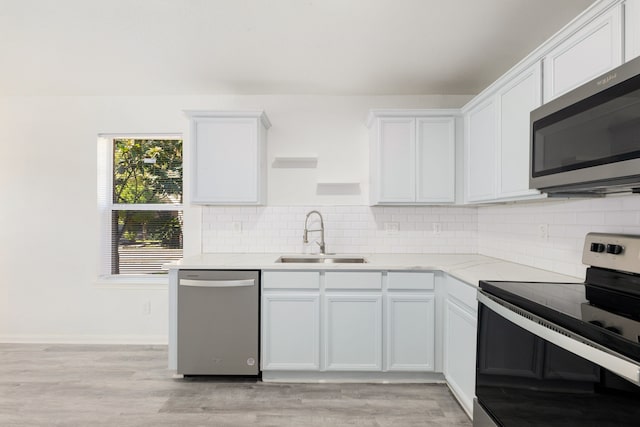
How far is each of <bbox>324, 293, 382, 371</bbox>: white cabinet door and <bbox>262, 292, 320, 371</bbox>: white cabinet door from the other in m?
0.09

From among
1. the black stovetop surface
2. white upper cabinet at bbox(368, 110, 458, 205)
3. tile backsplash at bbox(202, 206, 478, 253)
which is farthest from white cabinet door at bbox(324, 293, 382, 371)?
the black stovetop surface

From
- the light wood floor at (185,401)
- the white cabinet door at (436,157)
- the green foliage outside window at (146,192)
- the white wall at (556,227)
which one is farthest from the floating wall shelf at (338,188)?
the light wood floor at (185,401)

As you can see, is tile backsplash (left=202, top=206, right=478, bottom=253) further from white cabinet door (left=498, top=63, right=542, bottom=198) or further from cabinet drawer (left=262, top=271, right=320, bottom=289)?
white cabinet door (left=498, top=63, right=542, bottom=198)

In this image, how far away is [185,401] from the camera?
7.77ft

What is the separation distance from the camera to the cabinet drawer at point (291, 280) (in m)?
2.62

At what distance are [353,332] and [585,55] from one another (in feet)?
7.06

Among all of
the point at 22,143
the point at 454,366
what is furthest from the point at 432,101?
the point at 22,143

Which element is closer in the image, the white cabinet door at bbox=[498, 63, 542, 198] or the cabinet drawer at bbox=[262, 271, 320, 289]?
the white cabinet door at bbox=[498, 63, 542, 198]

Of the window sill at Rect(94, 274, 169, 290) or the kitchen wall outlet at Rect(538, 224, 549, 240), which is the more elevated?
the kitchen wall outlet at Rect(538, 224, 549, 240)

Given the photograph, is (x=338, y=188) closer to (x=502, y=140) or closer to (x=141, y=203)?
(x=502, y=140)

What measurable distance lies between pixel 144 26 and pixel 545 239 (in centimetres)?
301

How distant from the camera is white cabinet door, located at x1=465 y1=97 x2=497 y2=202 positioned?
94.9 inches

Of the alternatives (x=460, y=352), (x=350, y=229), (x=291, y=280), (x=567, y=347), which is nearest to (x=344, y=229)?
(x=350, y=229)

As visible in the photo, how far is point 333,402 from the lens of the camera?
236 centimetres
